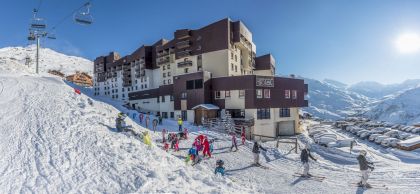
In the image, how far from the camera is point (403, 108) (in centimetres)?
18862

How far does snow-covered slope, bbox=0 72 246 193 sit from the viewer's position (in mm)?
9805

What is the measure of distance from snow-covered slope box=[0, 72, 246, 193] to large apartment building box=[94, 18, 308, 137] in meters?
23.1

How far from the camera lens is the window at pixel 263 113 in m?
37.3

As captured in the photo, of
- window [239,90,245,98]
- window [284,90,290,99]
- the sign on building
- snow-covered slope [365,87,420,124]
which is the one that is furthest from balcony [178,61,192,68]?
snow-covered slope [365,87,420,124]

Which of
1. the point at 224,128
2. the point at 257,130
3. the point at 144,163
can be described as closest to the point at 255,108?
the point at 257,130

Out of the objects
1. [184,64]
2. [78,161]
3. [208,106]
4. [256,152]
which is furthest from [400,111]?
[78,161]

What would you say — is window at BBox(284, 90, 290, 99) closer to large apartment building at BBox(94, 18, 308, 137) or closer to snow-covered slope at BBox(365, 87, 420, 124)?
large apartment building at BBox(94, 18, 308, 137)

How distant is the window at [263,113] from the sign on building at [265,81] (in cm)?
366

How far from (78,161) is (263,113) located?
29.7m

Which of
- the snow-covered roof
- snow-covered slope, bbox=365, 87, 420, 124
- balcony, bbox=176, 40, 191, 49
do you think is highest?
balcony, bbox=176, 40, 191, 49

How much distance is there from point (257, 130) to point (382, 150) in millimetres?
19398

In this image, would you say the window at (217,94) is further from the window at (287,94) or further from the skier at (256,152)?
the skier at (256,152)

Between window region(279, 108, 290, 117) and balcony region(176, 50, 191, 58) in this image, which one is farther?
balcony region(176, 50, 191, 58)

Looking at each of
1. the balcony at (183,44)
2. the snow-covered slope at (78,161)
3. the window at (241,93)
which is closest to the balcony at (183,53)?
the balcony at (183,44)
